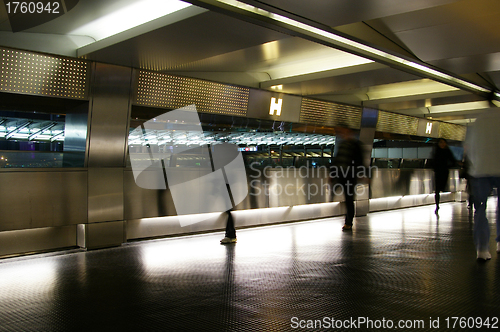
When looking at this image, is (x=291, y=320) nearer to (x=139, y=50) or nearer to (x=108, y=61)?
(x=139, y=50)

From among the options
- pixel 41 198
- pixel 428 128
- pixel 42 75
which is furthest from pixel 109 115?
pixel 428 128

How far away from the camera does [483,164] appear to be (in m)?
4.88

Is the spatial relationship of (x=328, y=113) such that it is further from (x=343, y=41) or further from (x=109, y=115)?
(x=109, y=115)

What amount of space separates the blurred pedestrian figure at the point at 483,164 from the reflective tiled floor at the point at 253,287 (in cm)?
35

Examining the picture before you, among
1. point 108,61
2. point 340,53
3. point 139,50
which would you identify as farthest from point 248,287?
point 340,53

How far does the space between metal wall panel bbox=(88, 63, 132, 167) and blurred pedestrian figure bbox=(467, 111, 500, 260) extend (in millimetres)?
5431

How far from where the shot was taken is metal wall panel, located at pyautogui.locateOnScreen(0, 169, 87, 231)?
5793 millimetres

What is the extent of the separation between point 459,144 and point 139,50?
18441 millimetres

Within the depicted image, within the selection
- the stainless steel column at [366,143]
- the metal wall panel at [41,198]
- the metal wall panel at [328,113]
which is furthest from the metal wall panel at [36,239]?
the stainless steel column at [366,143]

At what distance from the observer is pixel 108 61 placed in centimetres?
646

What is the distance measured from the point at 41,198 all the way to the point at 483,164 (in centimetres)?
627

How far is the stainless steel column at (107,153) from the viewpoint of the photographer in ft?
21.6

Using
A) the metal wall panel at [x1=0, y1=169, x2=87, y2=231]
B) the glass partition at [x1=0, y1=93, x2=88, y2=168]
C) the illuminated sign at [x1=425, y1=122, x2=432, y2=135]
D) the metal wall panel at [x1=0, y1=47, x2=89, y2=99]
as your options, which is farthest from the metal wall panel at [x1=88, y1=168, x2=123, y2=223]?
the illuminated sign at [x1=425, y1=122, x2=432, y2=135]

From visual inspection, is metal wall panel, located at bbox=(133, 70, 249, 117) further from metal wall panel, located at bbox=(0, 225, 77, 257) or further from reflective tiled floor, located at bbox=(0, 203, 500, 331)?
reflective tiled floor, located at bbox=(0, 203, 500, 331)
